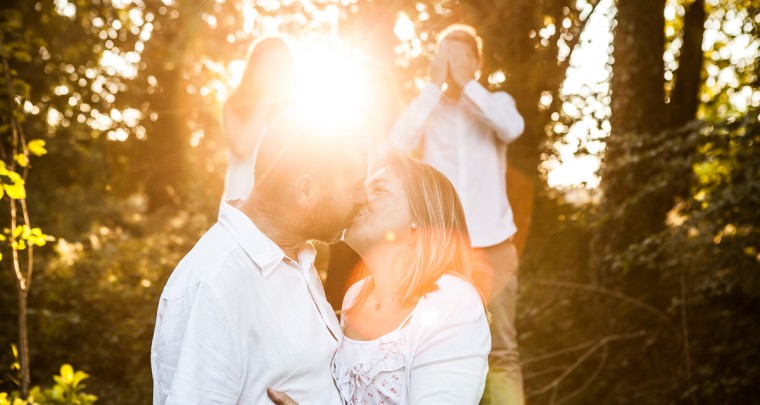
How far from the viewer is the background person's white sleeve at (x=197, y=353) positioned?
188 cm

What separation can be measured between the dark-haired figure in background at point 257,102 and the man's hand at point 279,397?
243 centimetres

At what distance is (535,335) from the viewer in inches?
273

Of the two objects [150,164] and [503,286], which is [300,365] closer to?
[503,286]

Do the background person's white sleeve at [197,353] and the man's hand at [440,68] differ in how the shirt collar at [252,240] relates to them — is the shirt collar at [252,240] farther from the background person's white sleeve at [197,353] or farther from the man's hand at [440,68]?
the man's hand at [440,68]

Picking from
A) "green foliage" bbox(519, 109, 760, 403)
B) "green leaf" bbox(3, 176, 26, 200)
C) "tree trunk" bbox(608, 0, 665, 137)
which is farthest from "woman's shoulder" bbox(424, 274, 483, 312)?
"tree trunk" bbox(608, 0, 665, 137)

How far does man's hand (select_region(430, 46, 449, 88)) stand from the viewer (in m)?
4.70

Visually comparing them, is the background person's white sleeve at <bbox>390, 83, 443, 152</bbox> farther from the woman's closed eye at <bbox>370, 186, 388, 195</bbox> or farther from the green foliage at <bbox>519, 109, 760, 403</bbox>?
the woman's closed eye at <bbox>370, 186, 388, 195</bbox>

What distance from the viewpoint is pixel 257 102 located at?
14.6 feet

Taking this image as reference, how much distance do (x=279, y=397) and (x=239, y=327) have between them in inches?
9.1

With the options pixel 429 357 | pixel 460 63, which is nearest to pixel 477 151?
pixel 460 63

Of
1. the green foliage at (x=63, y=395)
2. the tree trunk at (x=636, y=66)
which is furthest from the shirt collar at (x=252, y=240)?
the tree trunk at (x=636, y=66)

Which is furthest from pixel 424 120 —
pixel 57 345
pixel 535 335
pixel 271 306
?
pixel 57 345

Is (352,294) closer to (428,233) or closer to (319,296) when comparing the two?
(428,233)

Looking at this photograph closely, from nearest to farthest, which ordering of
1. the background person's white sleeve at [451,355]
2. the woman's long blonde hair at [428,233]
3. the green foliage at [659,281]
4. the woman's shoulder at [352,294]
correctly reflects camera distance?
the background person's white sleeve at [451,355], the woman's long blonde hair at [428,233], the woman's shoulder at [352,294], the green foliage at [659,281]
